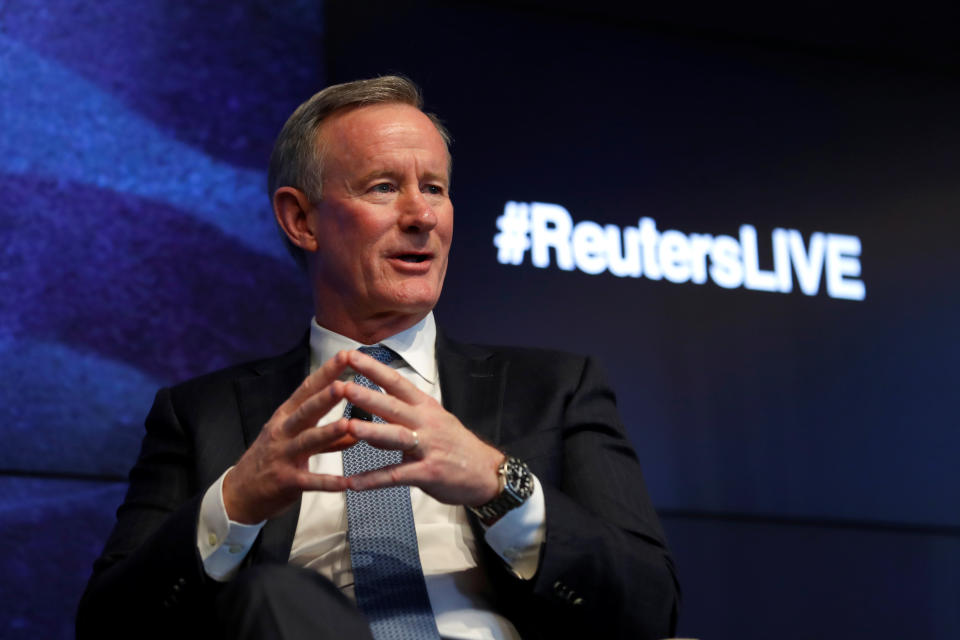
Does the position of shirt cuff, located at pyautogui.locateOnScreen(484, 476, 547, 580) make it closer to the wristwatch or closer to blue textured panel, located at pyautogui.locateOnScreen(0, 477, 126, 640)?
the wristwatch

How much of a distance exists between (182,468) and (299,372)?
0.24m

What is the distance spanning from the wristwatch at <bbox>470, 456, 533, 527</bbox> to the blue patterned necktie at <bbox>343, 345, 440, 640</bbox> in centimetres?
14

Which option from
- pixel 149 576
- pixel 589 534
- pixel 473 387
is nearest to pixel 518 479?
pixel 589 534

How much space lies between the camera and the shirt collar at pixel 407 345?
74.7 inches

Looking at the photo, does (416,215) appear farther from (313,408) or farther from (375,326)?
(313,408)

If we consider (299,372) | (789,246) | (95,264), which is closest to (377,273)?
(299,372)

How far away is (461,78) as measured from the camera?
9.86ft

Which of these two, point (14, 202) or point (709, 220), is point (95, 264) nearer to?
point (14, 202)

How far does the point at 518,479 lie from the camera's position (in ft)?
4.84

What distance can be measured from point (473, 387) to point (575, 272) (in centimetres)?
112

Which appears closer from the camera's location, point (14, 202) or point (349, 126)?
point (349, 126)

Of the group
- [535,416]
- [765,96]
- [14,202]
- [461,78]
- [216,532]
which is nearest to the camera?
[216,532]

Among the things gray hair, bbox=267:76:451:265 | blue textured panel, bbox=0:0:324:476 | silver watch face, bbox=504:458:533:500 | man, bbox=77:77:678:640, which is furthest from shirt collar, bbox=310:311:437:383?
blue textured panel, bbox=0:0:324:476

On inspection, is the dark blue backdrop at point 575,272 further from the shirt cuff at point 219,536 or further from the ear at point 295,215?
the shirt cuff at point 219,536
